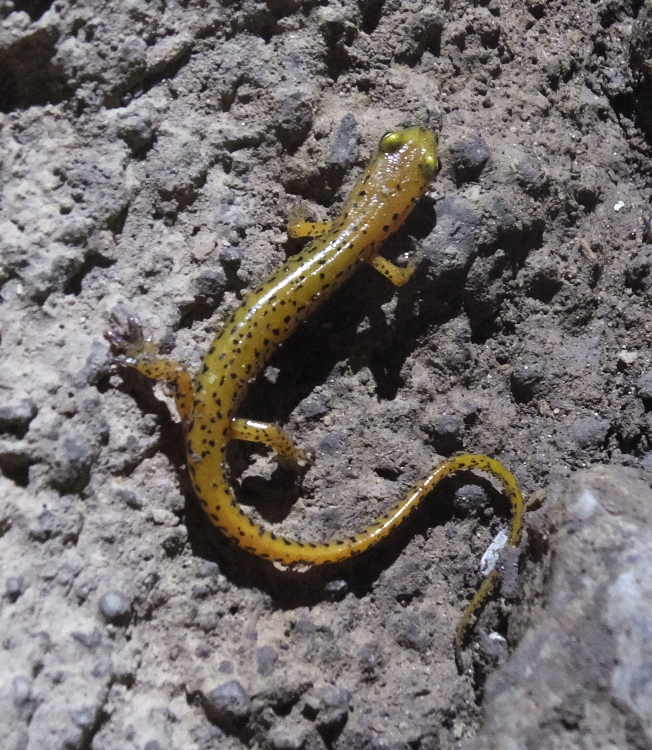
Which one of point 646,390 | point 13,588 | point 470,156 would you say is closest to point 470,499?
point 646,390

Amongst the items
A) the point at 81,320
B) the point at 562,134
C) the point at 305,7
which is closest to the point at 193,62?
the point at 305,7

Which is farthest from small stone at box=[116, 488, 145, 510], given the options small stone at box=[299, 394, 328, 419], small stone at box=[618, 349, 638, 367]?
small stone at box=[618, 349, 638, 367]

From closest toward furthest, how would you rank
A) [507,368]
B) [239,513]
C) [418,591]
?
[239,513]
[418,591]
[507,368]

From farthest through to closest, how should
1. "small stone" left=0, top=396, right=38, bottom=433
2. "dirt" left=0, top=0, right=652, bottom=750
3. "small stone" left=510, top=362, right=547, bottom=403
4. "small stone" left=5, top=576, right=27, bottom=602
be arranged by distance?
"small stone" left=510, top=362, right=547, bottom=403
"dirt" left=0, top=0, right=652, bottom=750
"small stone" left=0, top=396, right=38, bottom=433
"small stone" left=5, top=576, right=27, bottom=602

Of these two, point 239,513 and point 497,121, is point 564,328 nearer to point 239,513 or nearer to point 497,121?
point 497,121

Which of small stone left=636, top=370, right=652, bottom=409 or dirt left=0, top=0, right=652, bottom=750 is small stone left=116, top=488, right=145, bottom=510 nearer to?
dirt left=0, top=0, right=652, bottom=750

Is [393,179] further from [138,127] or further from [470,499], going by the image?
[470,499]
